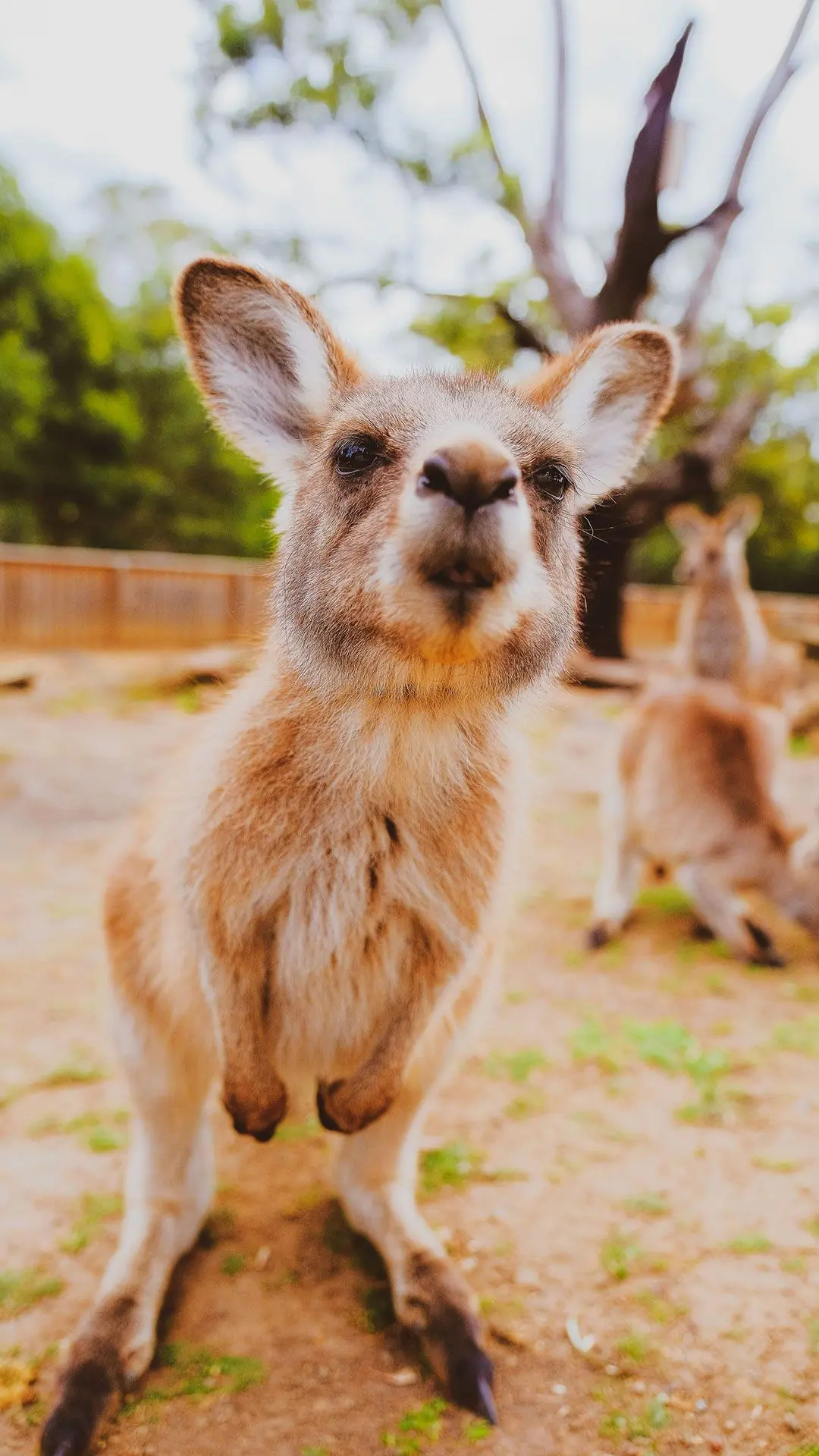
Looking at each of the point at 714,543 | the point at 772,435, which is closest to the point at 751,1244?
the point at 714,543

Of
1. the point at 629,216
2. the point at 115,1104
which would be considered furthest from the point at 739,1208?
the point at 629,216

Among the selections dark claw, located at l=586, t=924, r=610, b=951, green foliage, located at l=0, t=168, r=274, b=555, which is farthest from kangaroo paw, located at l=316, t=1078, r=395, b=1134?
green foliage, located at l=0, t=168, r=274, b=555

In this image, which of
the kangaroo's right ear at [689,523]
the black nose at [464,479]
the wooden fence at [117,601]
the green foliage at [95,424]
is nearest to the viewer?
the black nose at [464,479]

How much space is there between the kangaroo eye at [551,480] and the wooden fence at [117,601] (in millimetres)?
12264

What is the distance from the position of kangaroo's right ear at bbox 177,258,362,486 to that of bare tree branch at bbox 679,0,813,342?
447 cm

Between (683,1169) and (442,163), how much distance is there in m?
12.2

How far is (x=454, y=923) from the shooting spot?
2066 mm

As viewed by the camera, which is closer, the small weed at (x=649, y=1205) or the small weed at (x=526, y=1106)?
the small weed at (x=649, y=1205)

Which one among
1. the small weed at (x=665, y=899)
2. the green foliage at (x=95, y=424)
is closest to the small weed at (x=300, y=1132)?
the small weed at (x=665, y=899)

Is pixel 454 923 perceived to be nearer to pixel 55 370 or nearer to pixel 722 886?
pixel 722 886

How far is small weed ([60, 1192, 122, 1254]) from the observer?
2.41 meters

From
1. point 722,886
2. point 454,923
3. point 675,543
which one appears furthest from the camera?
point 675,543

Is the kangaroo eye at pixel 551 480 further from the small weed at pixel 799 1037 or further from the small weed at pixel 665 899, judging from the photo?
the small weed at pixel 665 899

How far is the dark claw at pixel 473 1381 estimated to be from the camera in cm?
197
